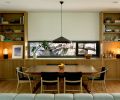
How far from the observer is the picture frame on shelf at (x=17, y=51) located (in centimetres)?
887

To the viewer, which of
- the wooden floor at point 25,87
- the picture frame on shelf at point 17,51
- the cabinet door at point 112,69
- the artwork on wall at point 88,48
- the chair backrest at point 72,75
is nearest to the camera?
the chair backrest at point 72,75

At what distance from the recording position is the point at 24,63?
8.52 meters

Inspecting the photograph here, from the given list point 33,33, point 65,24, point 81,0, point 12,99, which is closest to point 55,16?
point 65,24

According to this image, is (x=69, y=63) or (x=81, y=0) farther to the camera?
(x=69, y=63)

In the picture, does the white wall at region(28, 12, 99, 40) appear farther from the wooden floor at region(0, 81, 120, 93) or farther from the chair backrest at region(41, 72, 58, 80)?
the chair backrest at region(41, 72, 58, 80)

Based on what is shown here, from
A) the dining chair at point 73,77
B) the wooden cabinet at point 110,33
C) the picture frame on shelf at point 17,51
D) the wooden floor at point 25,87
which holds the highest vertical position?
the wooden cabinet at point 110,33

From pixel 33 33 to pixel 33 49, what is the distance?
2.02 ft

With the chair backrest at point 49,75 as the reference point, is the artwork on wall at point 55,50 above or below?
above

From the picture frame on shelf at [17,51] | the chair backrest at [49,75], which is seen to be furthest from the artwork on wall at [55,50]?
the chair backrest at [49,75]

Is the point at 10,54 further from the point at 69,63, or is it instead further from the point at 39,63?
the point at 69,63

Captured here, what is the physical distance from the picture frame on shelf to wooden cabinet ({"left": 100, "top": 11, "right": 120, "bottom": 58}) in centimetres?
305

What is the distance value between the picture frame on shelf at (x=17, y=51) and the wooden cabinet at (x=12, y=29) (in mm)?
137

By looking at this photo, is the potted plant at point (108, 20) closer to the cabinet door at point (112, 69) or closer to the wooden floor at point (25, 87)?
the cabinet door at point (112, 69)

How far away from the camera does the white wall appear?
8.95m
